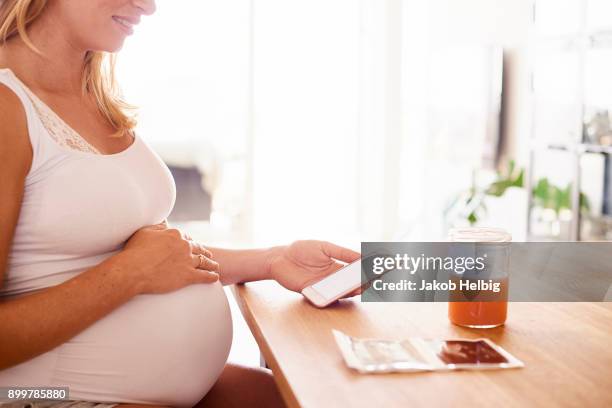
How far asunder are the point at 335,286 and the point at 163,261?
29 centimetres

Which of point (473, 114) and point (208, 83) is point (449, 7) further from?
point (208, 83)

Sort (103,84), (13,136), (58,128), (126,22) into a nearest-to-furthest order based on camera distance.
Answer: (13,136)
(58,128)
(126,22)
(103,84)

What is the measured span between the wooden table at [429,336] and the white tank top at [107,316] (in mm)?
126

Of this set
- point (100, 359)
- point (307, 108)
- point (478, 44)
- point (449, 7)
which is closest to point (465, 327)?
point (100, 359)

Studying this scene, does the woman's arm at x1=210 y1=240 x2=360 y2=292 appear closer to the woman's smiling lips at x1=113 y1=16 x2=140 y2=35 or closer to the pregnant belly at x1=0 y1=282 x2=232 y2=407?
the pregnant belly at x1=0 y1=282 x2=232 y2=407

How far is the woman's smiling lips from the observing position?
1.29 meters

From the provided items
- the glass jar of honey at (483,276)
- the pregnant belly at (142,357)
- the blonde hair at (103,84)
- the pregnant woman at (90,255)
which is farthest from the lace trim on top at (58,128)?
the glass jar of honey at (483,276)

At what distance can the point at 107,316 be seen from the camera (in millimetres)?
1134

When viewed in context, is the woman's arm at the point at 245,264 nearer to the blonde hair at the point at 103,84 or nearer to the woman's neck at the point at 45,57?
the blonde hair at the point at 103,84

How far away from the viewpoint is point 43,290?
43.2 inches

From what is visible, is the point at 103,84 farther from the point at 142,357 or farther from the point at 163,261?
the point at 142,357

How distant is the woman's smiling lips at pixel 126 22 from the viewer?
129cm

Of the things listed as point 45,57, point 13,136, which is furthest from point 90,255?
point 45,57

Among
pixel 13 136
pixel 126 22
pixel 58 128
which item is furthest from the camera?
pixel 126 22
